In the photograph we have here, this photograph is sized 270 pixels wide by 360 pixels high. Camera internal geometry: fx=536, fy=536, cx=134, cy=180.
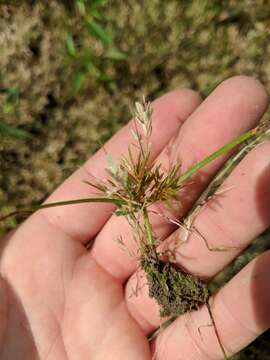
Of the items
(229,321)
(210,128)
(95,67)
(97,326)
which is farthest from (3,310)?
(95,67)

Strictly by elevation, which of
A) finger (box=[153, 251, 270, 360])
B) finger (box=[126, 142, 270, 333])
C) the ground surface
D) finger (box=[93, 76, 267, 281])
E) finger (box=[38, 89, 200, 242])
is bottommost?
finger (box=[153, 251, 270, 360])

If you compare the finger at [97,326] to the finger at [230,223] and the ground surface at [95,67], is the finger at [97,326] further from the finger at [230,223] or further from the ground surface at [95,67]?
the ground surface at [95,67]

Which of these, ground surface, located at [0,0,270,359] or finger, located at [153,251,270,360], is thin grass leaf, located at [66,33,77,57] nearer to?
ground surface, located at [0,0,270,359]

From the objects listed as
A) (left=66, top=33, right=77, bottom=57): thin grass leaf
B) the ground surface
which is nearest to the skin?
the ground surface

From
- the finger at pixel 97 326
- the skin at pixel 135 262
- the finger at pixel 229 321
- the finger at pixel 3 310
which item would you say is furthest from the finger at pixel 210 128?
the finger at pixel 3 310

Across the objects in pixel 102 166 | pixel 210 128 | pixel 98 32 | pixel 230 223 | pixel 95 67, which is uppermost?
pixel 98 32

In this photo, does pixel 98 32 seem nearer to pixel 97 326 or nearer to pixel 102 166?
pixel 102 166

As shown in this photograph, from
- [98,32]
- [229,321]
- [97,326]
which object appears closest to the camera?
[229,321]

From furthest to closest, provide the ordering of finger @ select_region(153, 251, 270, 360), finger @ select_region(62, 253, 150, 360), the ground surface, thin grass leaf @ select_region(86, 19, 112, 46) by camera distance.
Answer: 1. the ground surface
2. thin grass leaf @ select_region(86, 19, 112, 46)
3. finger @ select_region(62, 253, 150, 360)
4. finger @ select_region(153, 251, 270, 360)

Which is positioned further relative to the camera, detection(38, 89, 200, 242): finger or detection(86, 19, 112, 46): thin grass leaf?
detection(86, 19, 112, 46): thin grass leaf
